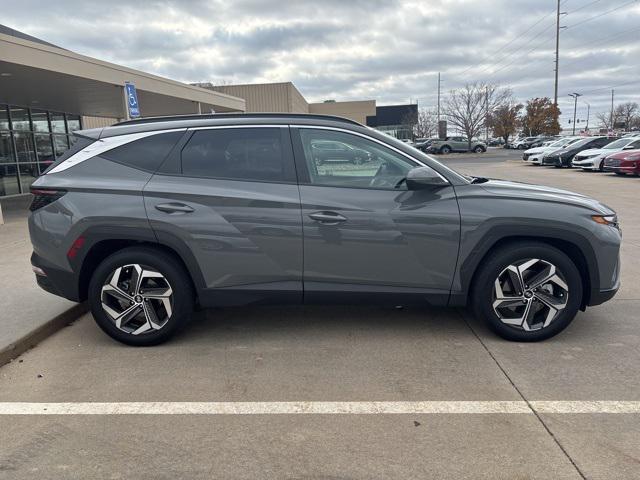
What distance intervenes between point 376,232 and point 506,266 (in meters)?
1.07

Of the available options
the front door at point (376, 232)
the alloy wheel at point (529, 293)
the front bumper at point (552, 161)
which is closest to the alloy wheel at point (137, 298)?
the front door at point (376, 232)

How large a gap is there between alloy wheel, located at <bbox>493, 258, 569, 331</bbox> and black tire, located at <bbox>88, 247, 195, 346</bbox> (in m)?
2.51

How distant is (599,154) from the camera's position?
22.2 m

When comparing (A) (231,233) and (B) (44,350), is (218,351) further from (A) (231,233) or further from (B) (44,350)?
(B) (44,350)

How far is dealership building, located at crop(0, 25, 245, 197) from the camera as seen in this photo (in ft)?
33.8

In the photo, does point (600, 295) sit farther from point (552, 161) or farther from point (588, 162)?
point (552, 161)

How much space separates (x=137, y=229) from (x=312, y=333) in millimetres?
1715

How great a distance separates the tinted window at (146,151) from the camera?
4039 mm

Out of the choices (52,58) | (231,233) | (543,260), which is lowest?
(543,260)

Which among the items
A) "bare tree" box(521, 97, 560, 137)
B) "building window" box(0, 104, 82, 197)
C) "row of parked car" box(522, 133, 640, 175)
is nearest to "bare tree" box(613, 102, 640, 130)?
"bare tree" box(521, 97, 560, 137)

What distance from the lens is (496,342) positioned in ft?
13.3

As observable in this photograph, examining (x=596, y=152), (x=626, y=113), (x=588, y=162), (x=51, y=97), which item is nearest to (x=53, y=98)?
(x=51, y=97)

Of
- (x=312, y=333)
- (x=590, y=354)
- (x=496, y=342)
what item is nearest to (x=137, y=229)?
(x=312, y=333)

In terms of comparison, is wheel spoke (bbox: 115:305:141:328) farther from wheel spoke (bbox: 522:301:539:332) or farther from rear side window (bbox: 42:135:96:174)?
wheel spoke (bbox: 522:301:539:332)
